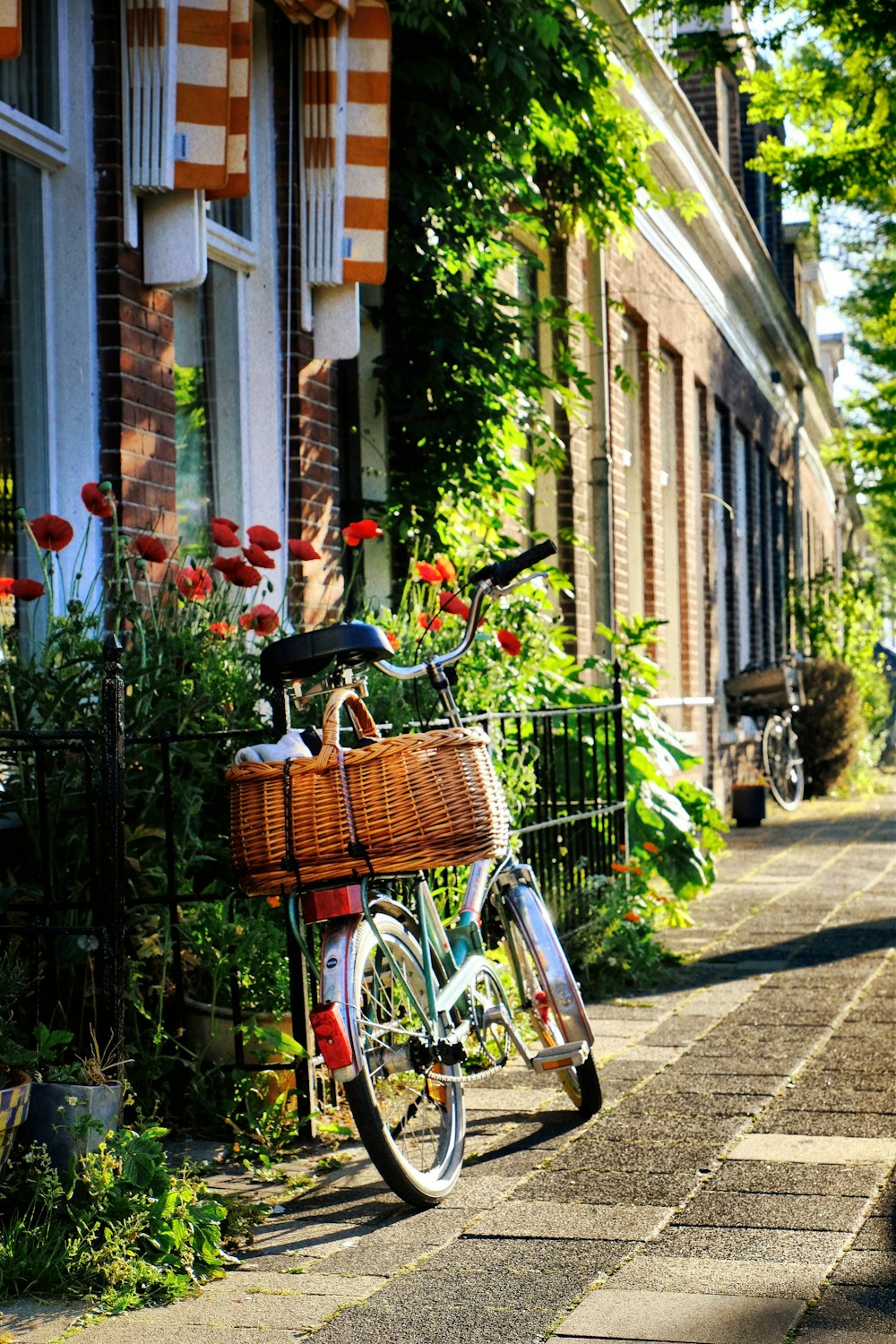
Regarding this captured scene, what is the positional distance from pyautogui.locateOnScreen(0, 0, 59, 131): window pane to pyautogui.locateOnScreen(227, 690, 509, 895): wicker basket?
252 cm

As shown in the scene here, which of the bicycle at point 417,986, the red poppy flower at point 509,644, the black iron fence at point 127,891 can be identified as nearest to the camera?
the bicycle at point 417,986

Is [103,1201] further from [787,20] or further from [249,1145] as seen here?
[787,20]

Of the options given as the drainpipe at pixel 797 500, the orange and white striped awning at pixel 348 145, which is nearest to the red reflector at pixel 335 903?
the orange and white striped awning at pixel 348 145

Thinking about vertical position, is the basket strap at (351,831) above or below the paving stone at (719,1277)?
above

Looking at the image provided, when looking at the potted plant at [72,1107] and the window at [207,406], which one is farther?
the window at [207,406]

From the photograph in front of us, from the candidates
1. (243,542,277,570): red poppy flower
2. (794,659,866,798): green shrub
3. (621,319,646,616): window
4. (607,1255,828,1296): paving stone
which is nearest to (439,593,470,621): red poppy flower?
(243,542,277,570): red poppy flower

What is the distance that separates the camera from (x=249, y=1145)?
4.15m

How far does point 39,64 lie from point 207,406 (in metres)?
1.44

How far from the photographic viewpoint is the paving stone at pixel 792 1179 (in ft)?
12.4

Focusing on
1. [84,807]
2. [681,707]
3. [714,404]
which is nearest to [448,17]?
[84,807]

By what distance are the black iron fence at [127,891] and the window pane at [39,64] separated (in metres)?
2.08

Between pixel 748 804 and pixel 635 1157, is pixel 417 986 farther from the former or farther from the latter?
pixel 748 804

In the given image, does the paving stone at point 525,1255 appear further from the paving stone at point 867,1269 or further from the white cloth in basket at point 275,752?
the white cloth in basket at point 275,752

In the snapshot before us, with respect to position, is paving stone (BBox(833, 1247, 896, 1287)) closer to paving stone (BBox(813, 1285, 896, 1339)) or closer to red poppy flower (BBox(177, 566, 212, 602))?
paving stone (BBox(813, 1285, 896, 1339))
